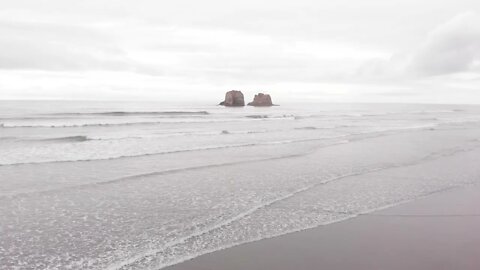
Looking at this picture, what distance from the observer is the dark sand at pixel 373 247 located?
616cm

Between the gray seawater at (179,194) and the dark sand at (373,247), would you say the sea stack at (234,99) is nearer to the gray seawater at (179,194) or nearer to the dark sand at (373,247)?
the gray seawater at (179,194)

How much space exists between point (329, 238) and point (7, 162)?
13650 mm

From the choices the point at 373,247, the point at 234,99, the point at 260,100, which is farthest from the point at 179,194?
the point at 260,100

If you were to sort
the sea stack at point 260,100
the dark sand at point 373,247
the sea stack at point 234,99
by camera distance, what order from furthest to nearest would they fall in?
1. the sea stack at point 260,100
2. the sea stack at point 234,99
3. the dark sand at point 373,247

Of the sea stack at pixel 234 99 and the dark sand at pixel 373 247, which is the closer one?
the dark sand at pixel 373 247

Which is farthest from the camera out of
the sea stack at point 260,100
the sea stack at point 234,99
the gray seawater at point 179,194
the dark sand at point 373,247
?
the sea stack at point 260,100

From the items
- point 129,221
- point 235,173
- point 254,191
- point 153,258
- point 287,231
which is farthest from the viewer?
point 235,173

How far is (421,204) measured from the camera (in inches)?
395

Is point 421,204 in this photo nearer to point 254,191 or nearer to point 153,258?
point 254,191

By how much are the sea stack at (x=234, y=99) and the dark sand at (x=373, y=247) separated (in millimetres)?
102015

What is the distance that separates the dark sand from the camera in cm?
616

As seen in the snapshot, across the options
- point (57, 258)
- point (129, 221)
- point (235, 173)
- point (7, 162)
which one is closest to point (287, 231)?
point (129, 221)

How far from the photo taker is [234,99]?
111 m

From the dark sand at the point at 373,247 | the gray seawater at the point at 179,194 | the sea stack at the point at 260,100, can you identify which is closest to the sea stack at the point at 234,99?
the sea stack at the point at 260,100
